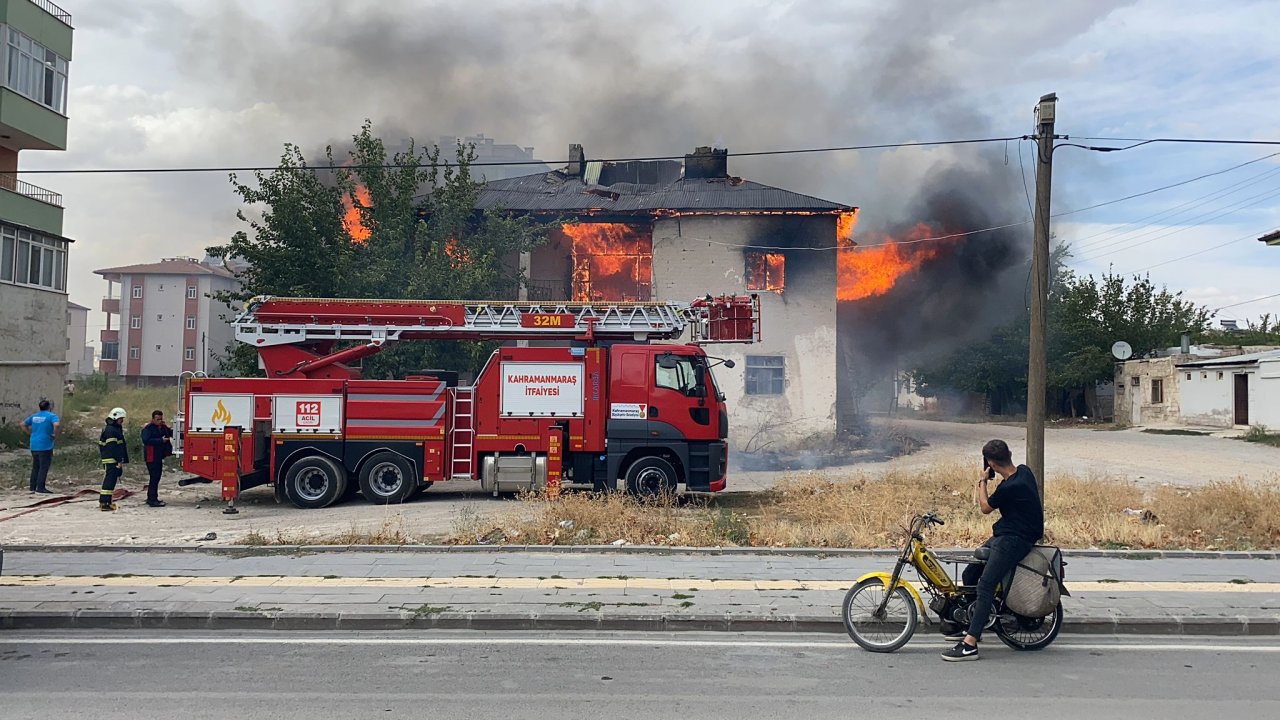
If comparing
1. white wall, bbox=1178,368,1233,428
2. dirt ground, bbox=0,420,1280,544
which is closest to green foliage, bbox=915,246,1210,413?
white wall, bbox=1178,368,1233,428

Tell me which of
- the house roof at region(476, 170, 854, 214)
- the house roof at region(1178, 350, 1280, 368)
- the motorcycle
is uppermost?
the house roof at region(476, 170, 854, 214)

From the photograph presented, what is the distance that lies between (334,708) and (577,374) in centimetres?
1002

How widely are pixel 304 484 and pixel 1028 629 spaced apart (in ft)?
39.0

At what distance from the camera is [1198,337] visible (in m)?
44.4

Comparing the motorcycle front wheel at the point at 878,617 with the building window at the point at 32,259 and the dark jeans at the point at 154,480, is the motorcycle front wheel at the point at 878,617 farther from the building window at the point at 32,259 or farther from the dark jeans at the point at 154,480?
the building window at the point at 32,259

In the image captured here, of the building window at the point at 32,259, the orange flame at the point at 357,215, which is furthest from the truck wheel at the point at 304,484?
the building window at the point at 32,259

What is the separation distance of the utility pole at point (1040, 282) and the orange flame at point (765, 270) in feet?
51.0

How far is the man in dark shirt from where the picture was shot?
6328 millimetres

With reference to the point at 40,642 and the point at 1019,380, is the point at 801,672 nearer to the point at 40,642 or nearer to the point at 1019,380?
the point at 40,642

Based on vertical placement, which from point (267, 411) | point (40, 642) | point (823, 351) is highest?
point (823, 351)

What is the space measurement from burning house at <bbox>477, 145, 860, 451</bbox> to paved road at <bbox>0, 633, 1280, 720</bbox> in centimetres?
1982

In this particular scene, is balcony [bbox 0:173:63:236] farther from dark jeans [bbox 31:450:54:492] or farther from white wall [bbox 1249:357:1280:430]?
white wall [bbox 1249:357:1280:430]

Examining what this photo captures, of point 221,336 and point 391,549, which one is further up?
point 221,336

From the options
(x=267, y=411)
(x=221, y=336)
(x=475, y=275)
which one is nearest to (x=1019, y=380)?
(x=475, y=275)
